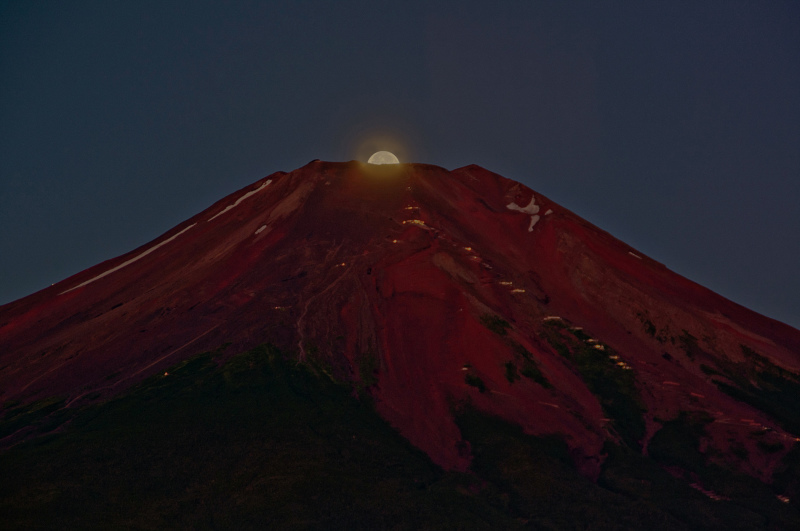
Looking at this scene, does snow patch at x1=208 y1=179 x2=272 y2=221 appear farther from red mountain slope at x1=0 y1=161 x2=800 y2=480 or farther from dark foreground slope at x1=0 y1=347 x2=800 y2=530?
dark foreground slope at x1=0 y1=347 x2=800 y2=530

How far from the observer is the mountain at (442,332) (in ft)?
163

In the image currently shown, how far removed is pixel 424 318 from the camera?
5581 centimetres

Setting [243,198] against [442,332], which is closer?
[442,332]

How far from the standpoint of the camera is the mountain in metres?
49.6

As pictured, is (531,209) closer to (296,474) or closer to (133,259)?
(133,259)

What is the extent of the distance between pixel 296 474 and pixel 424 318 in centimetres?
1812

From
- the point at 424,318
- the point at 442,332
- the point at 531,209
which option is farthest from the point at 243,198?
the point at 442,332

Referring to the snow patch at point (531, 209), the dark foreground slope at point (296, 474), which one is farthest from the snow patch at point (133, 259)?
the snow patch at point (531, 209)

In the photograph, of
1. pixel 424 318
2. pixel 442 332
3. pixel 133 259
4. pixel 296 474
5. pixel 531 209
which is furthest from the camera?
pixel 531 209

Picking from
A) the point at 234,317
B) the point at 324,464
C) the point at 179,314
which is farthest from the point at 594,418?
the point at 179,314

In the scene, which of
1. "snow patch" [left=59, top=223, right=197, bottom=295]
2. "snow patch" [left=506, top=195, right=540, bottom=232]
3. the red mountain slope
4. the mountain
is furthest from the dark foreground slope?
"snow patch" [left=506, top=195, right=540, bottom=232]

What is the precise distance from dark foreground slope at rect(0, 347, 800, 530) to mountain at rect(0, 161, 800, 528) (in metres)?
1.03

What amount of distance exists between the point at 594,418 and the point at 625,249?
86.6 feet

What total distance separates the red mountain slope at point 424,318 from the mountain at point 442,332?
17cm
